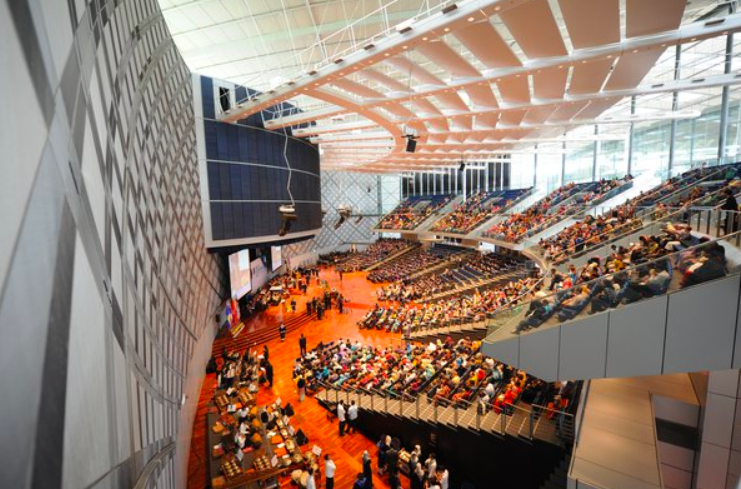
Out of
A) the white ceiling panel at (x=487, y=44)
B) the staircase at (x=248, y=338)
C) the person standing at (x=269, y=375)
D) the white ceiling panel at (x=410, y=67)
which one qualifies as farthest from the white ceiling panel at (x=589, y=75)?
the staircase at (x=248, y=338)

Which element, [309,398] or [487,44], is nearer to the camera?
[487,44]

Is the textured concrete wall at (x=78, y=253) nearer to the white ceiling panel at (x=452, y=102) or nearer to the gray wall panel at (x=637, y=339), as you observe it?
the gray wall panel at (x=637, y=339)

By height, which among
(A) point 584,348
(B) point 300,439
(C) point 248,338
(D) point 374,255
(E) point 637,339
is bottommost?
(B) point 300,439

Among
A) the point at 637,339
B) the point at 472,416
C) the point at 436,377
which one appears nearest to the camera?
the point at 637,339

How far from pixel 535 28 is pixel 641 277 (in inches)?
208

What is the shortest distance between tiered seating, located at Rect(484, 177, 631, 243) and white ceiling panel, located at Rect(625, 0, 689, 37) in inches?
493

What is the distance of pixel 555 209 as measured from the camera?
70.4 ft

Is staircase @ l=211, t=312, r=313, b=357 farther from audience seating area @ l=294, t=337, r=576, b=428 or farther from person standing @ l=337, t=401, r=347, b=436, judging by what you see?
person standing @ l=337, t=401, r=347, b=436

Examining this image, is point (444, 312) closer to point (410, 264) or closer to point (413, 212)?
point (410, 264)

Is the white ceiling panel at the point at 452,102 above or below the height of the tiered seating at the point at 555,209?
above

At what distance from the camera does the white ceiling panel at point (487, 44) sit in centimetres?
684

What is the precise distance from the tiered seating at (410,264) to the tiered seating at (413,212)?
3.46 metres

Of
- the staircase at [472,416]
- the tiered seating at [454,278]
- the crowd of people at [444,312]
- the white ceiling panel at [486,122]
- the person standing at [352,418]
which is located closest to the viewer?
the staircase at [472,416]

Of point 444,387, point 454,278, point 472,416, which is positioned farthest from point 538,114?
point 454,278
